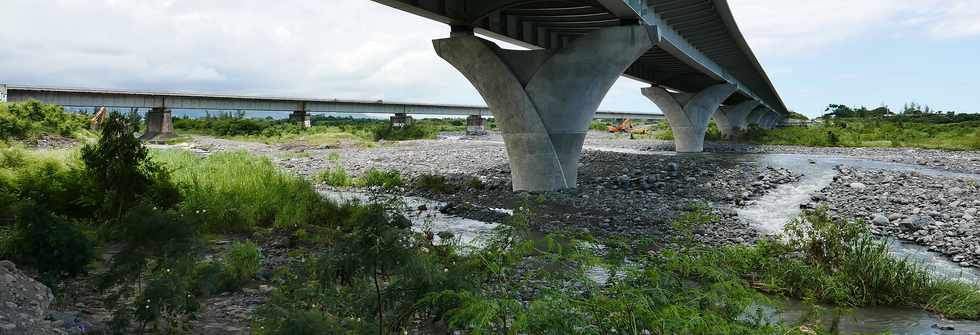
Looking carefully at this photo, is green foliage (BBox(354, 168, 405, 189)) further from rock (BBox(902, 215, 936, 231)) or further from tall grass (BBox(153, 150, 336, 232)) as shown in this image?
rock (BBox(902, 215, 936, 231))

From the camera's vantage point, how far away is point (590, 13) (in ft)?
60.7

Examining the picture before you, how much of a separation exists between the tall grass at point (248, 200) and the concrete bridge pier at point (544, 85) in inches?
237

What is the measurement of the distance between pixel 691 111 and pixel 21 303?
141 ft

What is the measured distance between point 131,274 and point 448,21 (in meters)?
12.5

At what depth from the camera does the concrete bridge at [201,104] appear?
142ft

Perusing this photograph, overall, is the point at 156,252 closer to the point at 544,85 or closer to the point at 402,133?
the point at 544,85

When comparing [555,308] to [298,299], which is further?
[298,299]

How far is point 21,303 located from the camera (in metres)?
5.30

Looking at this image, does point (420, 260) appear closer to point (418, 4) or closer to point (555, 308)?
point (555, 308)

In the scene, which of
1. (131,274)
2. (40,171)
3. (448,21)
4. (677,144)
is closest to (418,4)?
(448,21)

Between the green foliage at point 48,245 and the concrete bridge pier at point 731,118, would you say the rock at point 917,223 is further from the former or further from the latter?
the concrete bridge pier at point 731,118

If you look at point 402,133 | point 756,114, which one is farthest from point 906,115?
point 402,133

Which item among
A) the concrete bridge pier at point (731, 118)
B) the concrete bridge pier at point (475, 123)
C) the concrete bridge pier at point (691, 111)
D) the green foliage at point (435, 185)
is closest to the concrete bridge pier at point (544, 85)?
the green foliage at point (435, 185)

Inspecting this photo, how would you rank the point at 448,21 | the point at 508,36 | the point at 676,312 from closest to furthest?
1. the point at 676,312
2. the point at 448,21
3. the point at 508,36
